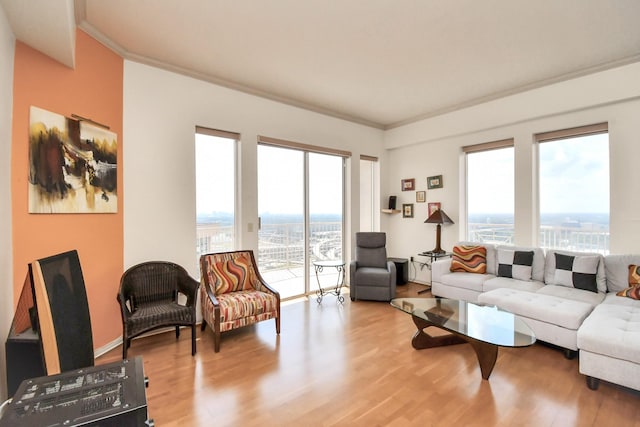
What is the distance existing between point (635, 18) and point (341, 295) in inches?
164

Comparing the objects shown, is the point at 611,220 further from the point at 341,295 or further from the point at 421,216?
the point at 341,295

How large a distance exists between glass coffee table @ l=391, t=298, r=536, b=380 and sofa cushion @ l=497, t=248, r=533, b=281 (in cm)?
105

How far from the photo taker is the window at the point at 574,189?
352 cm

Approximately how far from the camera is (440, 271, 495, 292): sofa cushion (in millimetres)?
3711

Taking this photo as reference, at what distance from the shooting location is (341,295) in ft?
15.1

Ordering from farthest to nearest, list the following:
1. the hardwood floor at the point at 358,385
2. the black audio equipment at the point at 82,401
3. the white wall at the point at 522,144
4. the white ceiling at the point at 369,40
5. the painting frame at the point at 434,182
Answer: the painting frame at the point at 434,182, the white wall at the point at 522,144, the white ceiling at the point at 369,40, the hardwood floor at the point at 358,385, the black audio equipment at the point at 82,401

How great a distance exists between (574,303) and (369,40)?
3.03 metres

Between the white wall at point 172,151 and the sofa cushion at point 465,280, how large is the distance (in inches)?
102

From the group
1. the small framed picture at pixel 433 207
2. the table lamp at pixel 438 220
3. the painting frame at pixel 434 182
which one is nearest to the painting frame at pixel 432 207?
→ the small framed picture at pixel 433 207

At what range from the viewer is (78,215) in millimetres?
2506

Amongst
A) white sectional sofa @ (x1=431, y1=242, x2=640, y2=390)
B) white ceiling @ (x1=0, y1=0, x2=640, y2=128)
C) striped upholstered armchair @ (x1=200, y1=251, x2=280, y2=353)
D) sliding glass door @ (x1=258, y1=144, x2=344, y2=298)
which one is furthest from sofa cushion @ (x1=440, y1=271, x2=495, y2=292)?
white ceiling @ (x1=0, y1=0, x2=640, y2=128)

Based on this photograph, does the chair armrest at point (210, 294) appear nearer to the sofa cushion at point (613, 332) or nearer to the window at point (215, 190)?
the window at point (215, 190)

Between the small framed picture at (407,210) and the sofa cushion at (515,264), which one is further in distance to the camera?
the small framed picture at (407,210)

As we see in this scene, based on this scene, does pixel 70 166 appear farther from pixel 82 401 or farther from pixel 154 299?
pixel 82 401
